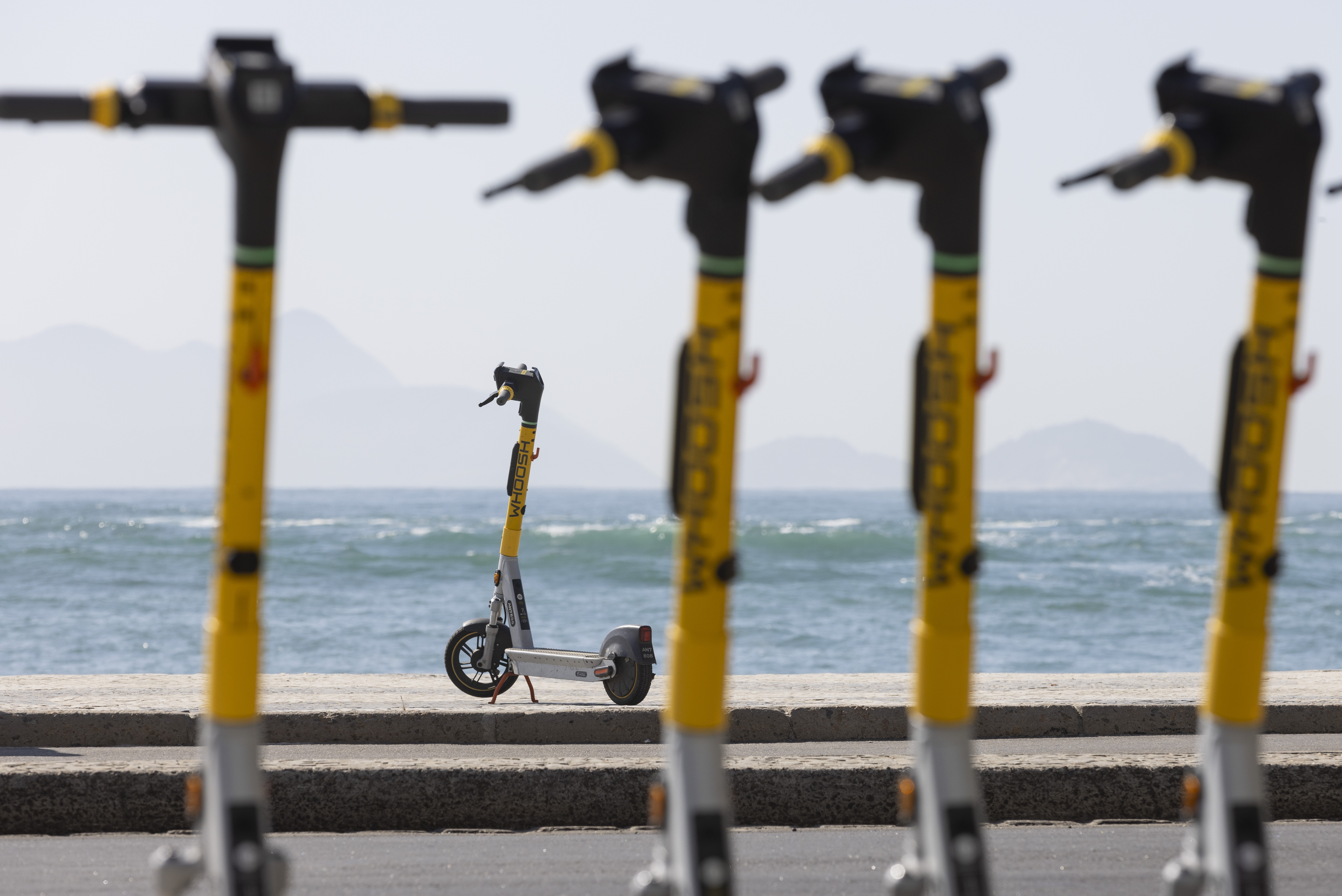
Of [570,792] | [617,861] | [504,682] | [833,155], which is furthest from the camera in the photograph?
[504,682]

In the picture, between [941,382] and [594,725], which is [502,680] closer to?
[594,725]

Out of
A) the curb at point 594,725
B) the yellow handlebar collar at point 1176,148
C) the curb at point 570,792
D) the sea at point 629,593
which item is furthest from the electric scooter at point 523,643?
the yellow handlebar collar at point 1176,148

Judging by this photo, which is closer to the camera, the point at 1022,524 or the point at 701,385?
the point at 701,385

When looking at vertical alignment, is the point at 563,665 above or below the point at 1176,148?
below

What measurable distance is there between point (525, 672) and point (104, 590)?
2772 cm

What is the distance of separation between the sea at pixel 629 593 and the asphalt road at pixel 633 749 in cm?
129

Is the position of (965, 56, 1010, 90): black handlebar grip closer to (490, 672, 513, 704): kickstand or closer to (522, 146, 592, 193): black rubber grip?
(522, 146, 592, 193): black rubber grip

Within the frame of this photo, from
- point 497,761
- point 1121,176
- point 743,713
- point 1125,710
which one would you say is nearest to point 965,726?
point 1121,176

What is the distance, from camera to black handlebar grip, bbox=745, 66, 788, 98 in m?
3.63

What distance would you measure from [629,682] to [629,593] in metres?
26.9

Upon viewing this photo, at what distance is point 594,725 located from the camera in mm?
9344

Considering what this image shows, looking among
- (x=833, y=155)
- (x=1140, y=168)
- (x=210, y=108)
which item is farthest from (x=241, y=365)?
(x=1140, y=168)

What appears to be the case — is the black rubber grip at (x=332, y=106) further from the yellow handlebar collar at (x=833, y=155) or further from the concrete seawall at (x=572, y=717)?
the concrete seawall at (x=572, y=717)

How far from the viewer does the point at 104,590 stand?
35.5 meters
